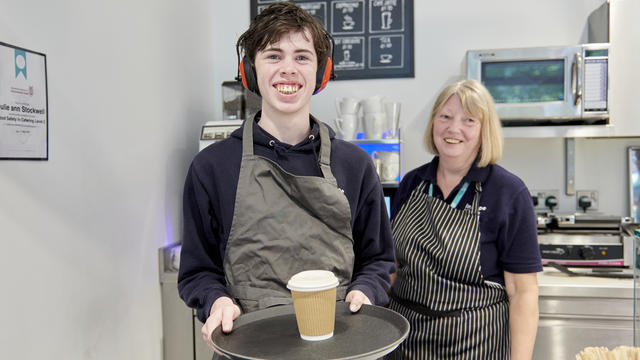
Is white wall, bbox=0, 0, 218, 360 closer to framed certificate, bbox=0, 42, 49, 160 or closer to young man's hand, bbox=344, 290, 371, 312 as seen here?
framed certificate, bbox=0, 42, 49, 160

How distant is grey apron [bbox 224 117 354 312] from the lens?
1183 mm

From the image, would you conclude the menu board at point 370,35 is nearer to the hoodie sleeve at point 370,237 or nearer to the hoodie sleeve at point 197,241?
the hoodie sleeve at point 370,237

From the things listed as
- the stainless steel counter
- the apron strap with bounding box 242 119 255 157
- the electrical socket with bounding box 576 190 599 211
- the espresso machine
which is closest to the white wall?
the espresso machine

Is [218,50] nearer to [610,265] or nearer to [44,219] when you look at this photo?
[44,219]

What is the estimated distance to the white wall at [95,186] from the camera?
1.56m

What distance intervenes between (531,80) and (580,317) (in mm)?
1120

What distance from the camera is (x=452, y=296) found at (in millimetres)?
1698

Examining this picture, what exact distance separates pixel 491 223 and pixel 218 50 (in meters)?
2.12

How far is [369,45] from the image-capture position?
3.07 metres

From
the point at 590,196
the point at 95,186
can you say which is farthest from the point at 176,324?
the point at 590,196

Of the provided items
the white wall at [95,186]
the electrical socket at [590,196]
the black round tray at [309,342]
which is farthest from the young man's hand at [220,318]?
the electrical socket at [590,196]

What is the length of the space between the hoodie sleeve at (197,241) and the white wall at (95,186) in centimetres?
62

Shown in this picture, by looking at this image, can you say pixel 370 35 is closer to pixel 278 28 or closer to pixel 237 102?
pixel 237 102

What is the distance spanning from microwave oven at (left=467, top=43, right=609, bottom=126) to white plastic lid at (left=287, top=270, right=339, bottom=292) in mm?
1879
